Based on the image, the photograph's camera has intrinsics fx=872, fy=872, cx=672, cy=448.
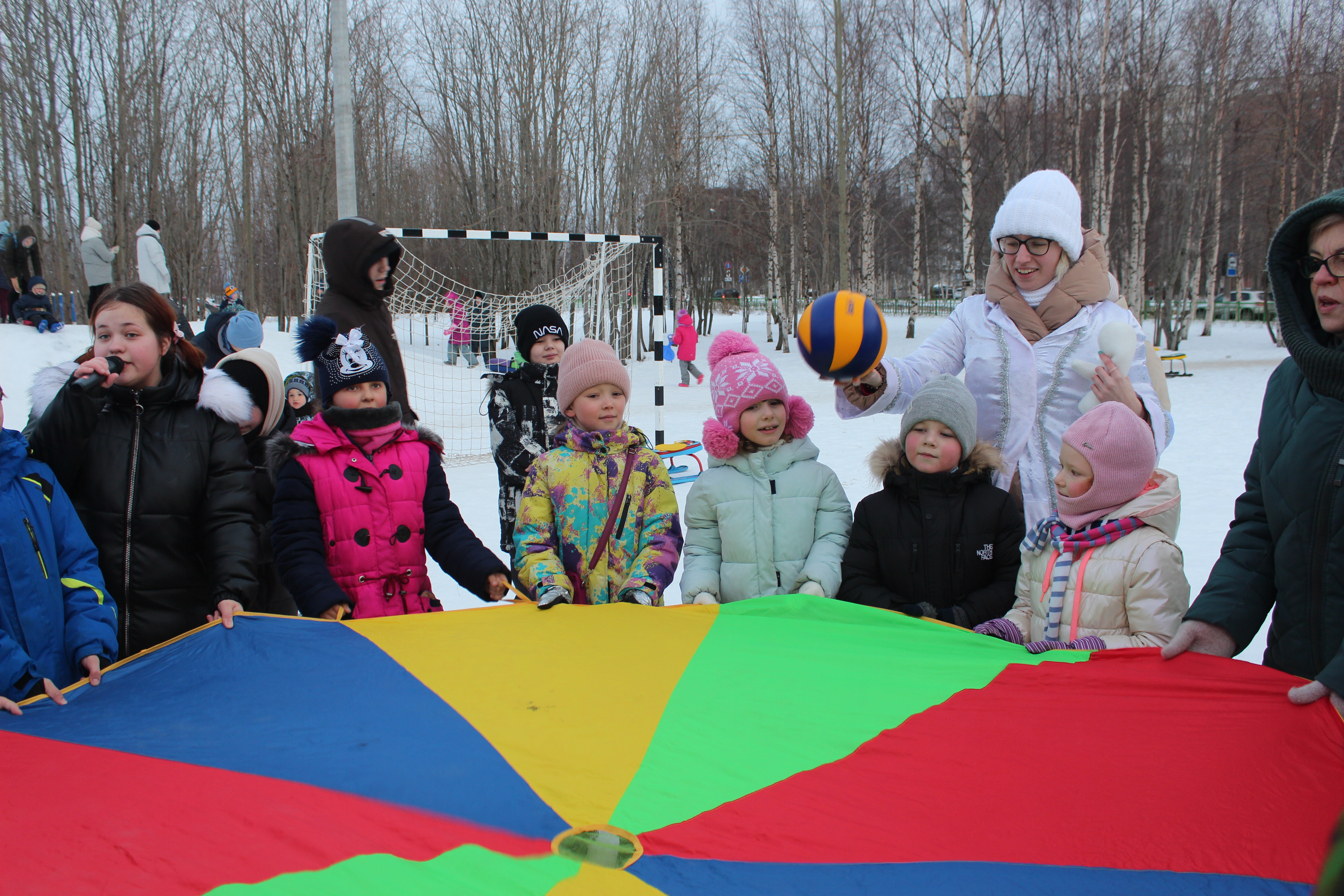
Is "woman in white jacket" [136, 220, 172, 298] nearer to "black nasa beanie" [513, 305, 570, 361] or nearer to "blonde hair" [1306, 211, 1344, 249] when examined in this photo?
"black nasa beanie" [513, 305, 570, 361]

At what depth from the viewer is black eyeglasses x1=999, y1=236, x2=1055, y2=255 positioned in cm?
284

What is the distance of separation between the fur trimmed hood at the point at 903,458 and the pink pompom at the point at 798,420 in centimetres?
28

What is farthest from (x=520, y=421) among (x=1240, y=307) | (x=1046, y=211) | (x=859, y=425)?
(x=1240, y=307)

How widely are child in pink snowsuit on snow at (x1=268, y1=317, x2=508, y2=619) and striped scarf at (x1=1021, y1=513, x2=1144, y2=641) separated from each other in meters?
1.65

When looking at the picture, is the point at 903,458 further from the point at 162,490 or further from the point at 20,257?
the point at 20,257

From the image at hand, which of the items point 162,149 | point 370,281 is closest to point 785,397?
point 370,281

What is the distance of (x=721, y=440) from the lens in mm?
3045

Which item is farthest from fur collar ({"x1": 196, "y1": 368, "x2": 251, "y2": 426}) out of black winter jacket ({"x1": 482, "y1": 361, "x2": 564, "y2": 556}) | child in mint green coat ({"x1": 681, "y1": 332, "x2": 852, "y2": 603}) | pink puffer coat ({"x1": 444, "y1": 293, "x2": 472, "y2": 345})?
pink puffer coat ({"x1": 444, "y1": 293, "x2": 472, "y2": 345})

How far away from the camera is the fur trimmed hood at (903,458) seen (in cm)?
281

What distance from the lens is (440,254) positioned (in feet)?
84.1

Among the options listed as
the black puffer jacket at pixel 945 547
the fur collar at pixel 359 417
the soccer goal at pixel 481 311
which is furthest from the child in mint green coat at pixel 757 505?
the soccer goal at pixel 481 311

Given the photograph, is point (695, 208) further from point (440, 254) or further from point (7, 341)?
point (7, 341)

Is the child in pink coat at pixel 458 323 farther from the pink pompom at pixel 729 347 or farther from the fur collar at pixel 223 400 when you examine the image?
the fur collar at pixel 223 400

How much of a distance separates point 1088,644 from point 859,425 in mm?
9411
